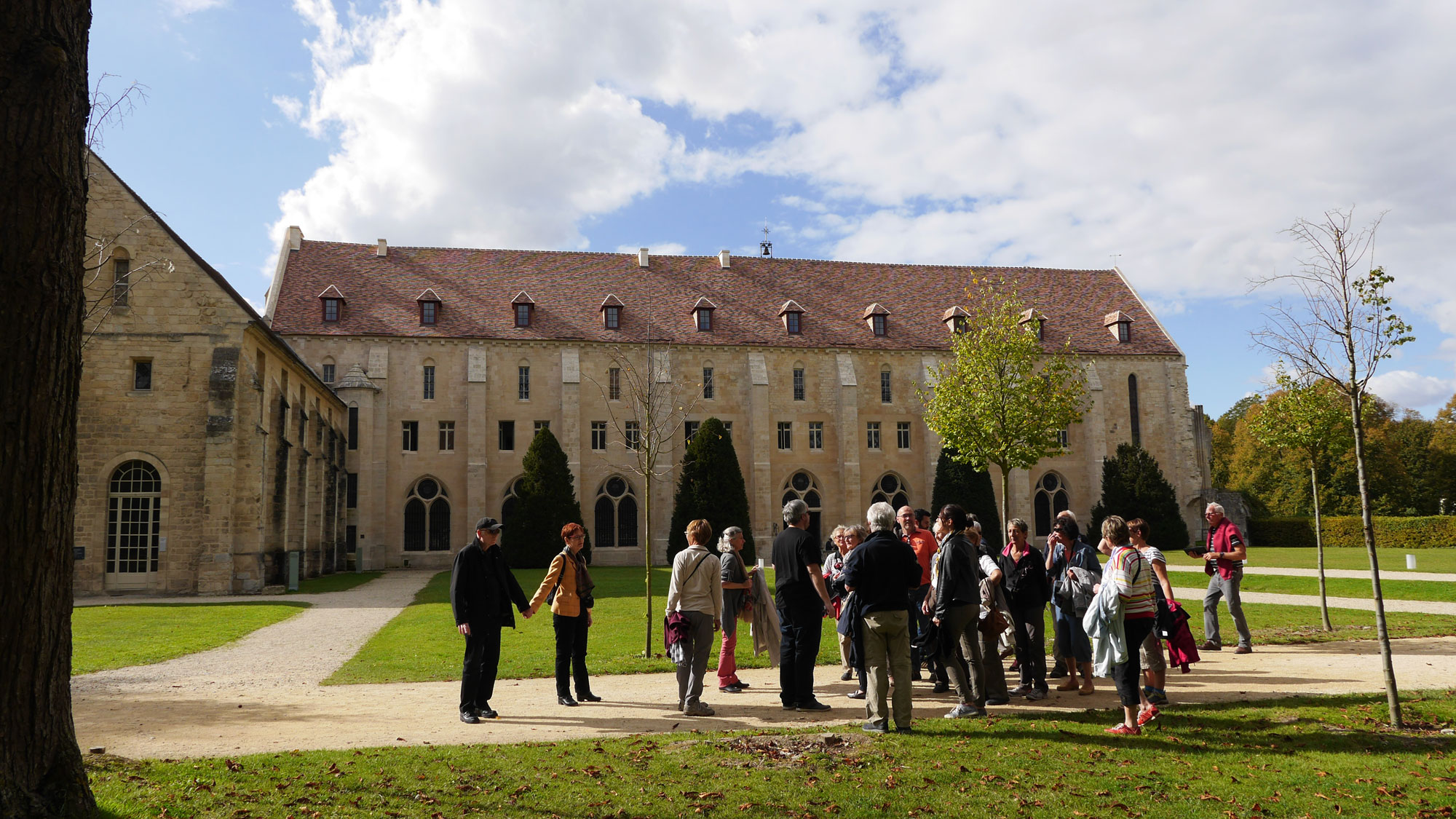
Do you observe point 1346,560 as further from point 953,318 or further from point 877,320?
point 877,320

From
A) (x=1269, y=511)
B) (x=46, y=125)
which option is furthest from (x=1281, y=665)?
(x=1269, y=511)

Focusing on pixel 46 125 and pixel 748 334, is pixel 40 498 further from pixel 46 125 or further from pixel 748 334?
pixel 748 334

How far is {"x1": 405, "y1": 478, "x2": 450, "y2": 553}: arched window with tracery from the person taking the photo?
38.1m

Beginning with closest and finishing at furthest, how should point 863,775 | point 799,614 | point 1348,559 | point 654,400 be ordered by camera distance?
point 863,775, point 799,614, point 1348,559, point 654,400

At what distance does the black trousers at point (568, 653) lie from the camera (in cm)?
951

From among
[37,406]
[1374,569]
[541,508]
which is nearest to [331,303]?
[541,508]

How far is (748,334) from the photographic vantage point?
138 ft

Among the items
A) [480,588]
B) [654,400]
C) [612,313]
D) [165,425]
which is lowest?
[480,588]

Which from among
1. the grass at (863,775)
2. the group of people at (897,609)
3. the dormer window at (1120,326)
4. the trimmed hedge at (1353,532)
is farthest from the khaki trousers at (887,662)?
the trimmed hedge at (1353,532)

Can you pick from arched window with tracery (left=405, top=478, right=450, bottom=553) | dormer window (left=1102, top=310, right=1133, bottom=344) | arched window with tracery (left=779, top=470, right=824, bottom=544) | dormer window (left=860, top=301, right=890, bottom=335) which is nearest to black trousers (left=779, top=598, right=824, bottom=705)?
arched window with tracery (left=405, top=478, right=450, bottom=553)

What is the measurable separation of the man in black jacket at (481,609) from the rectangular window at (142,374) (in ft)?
69.1

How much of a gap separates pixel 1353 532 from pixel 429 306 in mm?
47116

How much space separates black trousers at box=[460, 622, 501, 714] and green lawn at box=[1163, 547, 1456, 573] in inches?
1035

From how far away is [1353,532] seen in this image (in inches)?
1748
